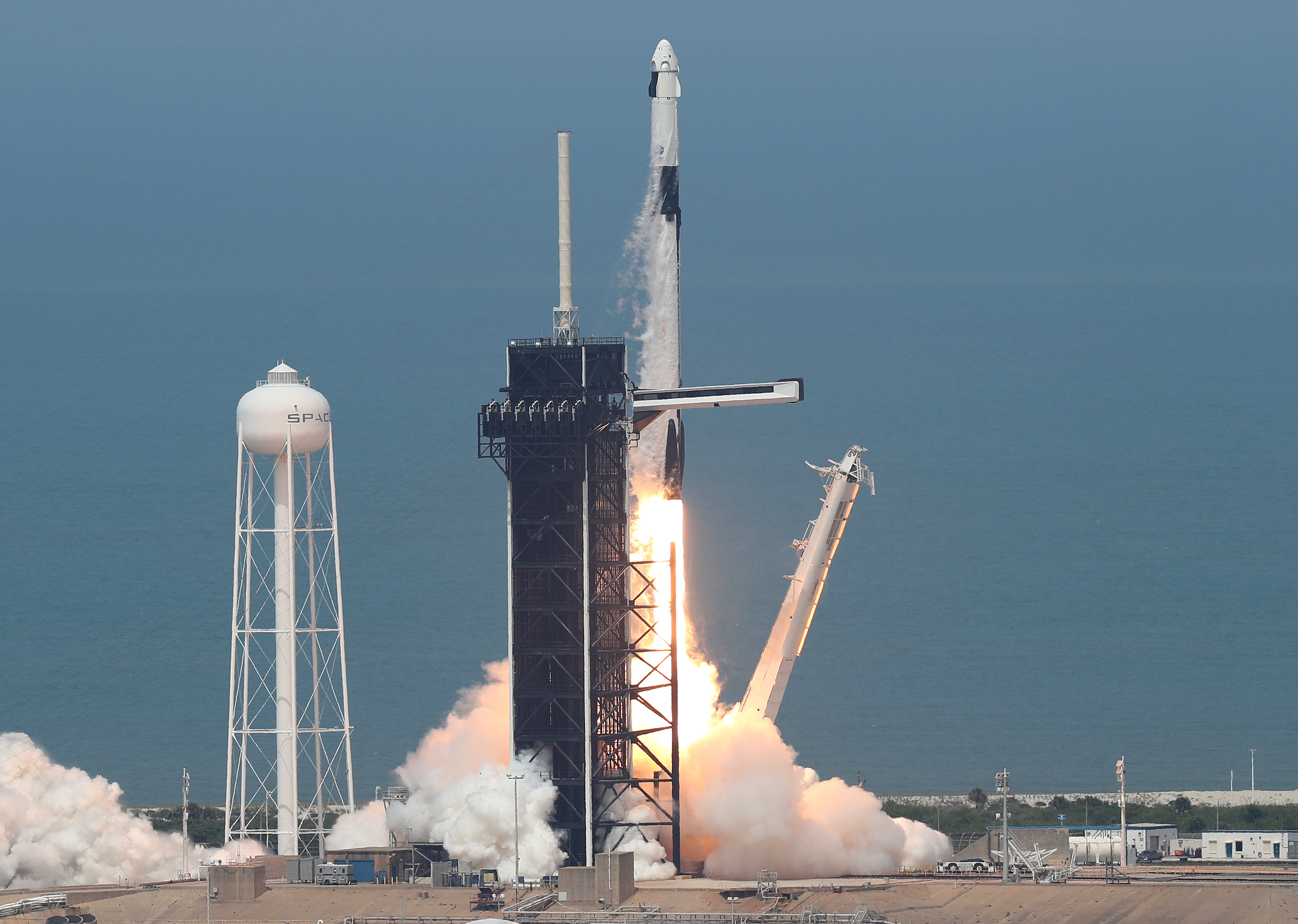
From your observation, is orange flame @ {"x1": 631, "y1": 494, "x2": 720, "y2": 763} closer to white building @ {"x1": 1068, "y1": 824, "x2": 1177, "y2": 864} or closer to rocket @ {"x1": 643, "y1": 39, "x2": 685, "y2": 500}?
rocket @ {"x1": 643, "y1": 39, "x2": 685, "y2": 500}

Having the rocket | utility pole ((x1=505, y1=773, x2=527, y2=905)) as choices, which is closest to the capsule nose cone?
the rocket

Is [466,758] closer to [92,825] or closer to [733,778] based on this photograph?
[733,778]

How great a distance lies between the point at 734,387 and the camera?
9075cm

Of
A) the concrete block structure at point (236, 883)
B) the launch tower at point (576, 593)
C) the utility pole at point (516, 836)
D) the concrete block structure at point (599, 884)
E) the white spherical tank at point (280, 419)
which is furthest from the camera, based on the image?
the white spherical tank at point (280, 419)

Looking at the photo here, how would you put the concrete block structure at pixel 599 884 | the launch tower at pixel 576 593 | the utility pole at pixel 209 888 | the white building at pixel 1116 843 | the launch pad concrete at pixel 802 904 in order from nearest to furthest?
the launch pad concrete at pixel 802 904, the concrete block structure at pixel 599 884, the utility pole at pixel 209 888, the launch tower at pixel 576 593, the white building at pixel 1116 843

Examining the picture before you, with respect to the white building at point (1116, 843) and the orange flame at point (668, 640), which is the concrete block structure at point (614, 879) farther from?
the white building at point (1116, 843)

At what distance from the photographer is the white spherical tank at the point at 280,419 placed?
95500 millimetres

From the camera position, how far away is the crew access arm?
9250cm

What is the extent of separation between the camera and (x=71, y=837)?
97.5 meters

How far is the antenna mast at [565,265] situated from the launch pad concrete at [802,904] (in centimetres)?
1956

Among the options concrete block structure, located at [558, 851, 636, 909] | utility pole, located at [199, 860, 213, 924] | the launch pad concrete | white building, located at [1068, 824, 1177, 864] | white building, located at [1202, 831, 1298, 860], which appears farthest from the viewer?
white building, located at [1202, 831, 1298, 860]

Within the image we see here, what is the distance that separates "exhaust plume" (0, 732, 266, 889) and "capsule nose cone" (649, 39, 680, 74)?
107ft

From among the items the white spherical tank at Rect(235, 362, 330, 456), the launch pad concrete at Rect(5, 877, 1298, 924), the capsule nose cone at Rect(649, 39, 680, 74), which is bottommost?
the launch pad concrete at Rect(5, 877, 1298, 924)

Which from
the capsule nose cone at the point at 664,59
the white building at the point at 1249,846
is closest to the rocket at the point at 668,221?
the capsule nose cone at the point at 664,59
